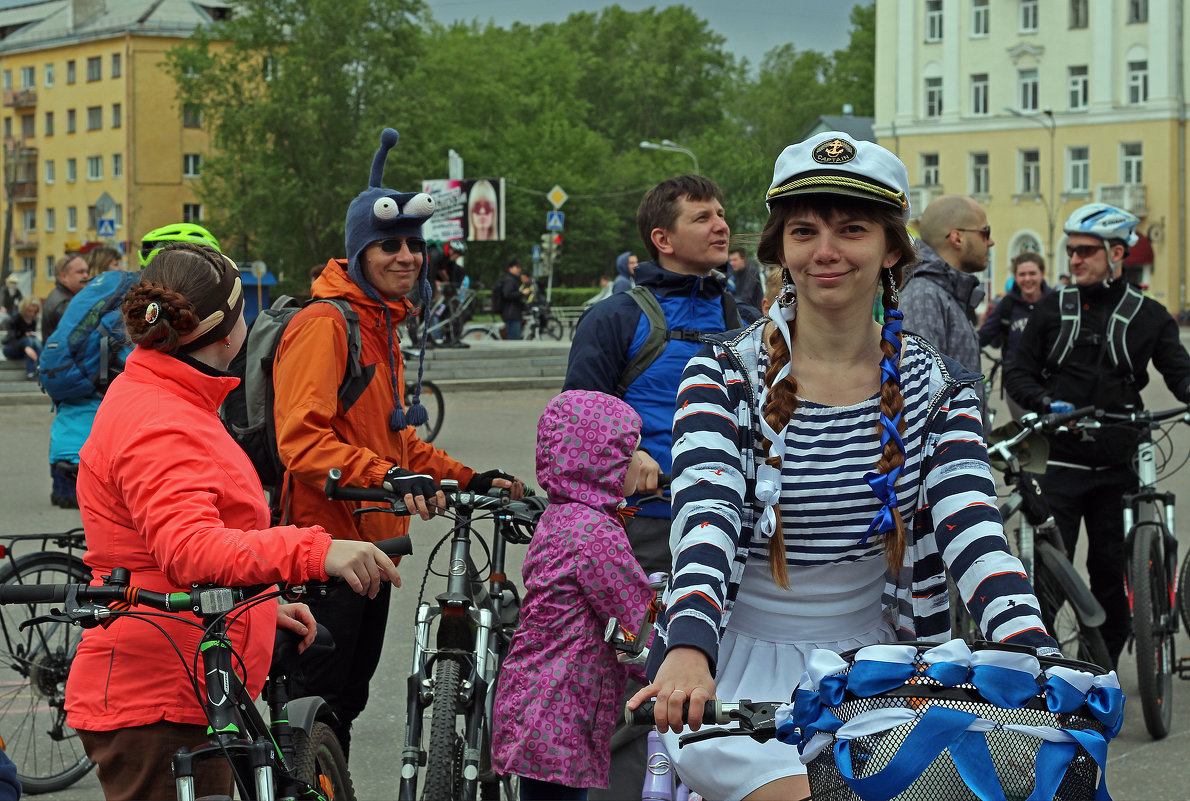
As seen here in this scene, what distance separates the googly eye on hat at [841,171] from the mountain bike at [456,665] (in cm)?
201

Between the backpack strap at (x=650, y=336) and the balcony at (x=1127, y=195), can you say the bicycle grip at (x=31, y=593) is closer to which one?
the backpack strap at (x=650, y=336)

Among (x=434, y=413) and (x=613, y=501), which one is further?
(x=434, y=413)

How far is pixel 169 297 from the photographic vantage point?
3244mm

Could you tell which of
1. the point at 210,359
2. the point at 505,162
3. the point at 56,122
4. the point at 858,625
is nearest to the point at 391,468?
the point at 210,359

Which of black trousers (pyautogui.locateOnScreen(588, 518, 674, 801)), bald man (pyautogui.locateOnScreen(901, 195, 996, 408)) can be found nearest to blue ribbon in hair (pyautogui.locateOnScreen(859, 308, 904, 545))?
black trousers (pyautogui.locateOnScreen(588, 518, 674, 801))

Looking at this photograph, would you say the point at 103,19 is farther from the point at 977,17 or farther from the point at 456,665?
the point at 456,665

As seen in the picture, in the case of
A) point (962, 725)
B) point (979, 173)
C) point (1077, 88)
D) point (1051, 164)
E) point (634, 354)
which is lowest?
point (962, 725)

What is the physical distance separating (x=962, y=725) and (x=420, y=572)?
812cm

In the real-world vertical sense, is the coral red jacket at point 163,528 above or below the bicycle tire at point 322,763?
above

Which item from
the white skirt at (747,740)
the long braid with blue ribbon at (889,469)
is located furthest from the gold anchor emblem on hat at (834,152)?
the white skirt at (747,740)

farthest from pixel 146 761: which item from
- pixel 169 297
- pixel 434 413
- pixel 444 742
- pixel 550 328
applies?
pixel 550 328

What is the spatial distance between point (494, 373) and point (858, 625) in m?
23.7

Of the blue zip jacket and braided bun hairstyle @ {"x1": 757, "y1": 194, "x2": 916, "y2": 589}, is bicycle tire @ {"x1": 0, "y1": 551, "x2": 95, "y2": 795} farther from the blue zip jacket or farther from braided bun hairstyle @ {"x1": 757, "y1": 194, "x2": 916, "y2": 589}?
braided bun hairstyle @ {"x1": 757, "y1": 194, "x2": 916, "y2": 589}

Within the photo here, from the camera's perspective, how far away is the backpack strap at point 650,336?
5.46m
